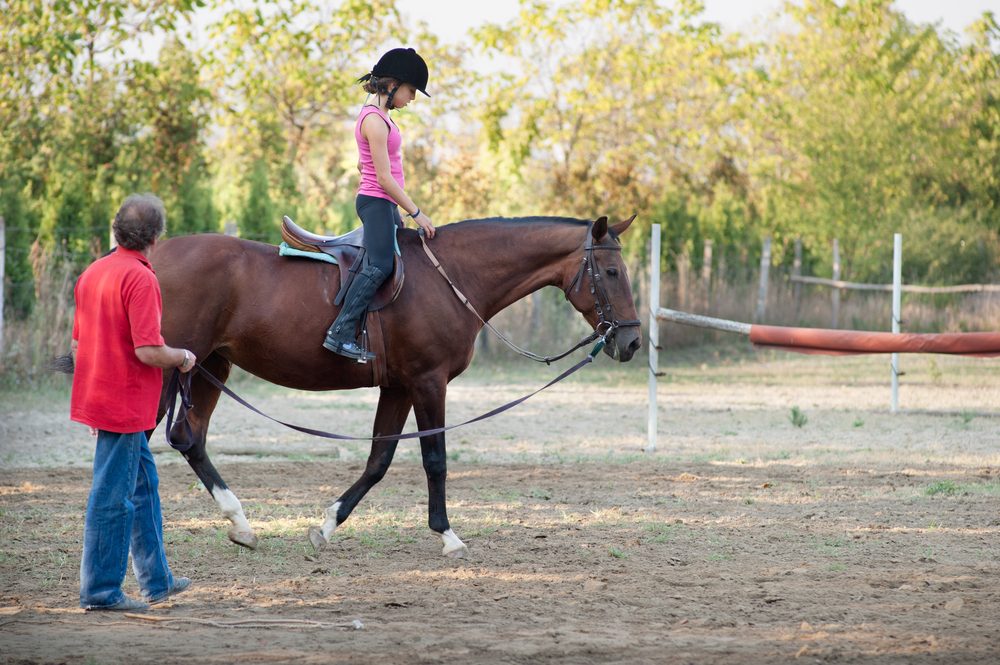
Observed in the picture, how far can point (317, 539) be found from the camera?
662cm

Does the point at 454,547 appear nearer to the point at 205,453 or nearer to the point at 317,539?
the point at 317,539

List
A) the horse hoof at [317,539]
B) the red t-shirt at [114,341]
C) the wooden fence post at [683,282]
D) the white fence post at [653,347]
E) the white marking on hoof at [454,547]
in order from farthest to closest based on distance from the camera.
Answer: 1. the wooden fence post at [683,282]
2. the white fence post at [653,347]
3. the horse hoof at [317,539]
4. the white marking on hoof at [454,547]
5. the red t-shirt at [114,341]

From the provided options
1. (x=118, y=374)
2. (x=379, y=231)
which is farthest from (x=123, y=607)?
(x=379, y=231)

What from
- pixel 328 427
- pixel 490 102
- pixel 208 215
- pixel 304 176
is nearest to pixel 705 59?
pixel 490 102

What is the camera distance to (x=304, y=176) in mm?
29453

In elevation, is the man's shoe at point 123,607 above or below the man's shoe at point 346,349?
below

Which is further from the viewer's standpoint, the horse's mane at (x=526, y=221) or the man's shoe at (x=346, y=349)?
the horse's mane at (x=526, y=221)

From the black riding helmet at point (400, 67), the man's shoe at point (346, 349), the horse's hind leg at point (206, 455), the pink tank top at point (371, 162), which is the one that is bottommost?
the horse's hind leg at point (206, 455)

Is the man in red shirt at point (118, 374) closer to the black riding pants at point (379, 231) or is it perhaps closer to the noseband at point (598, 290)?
the black riding pants at point (379, 231)

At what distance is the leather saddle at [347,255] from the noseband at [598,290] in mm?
1066

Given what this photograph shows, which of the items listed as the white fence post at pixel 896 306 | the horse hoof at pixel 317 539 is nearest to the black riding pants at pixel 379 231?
the horse hoof at pixel 317 539

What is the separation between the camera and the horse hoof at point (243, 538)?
21.5 feet

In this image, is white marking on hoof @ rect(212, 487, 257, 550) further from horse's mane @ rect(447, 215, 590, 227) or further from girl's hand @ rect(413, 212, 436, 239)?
horse's mane @ rect(447, 215, 590, 227)

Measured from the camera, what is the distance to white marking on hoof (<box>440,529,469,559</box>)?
650 cm
